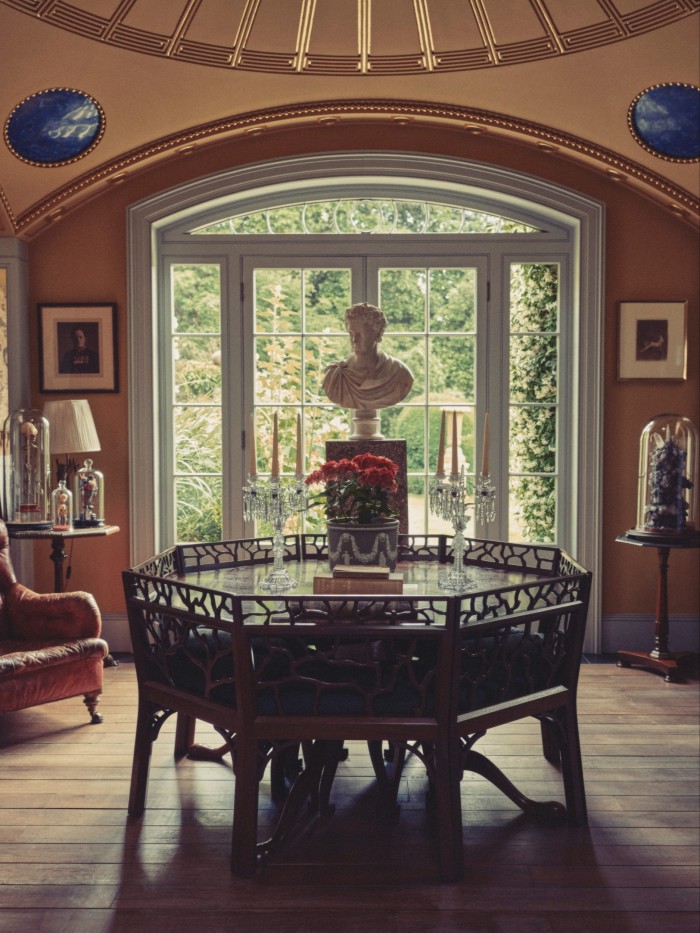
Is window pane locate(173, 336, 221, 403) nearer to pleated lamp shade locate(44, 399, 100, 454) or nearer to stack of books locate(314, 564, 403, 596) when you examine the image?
pleated lamp shade locate(44, 399, 100, 454)

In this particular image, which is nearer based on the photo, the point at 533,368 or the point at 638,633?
the point at 638,633

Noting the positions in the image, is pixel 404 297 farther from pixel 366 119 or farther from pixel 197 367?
pixel 197 367

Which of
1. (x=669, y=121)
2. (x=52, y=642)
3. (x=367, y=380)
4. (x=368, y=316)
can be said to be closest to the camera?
(x=52, y=642)

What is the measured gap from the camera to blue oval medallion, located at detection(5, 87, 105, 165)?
4.44m

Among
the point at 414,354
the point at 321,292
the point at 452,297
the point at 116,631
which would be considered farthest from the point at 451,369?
the point at 116,631

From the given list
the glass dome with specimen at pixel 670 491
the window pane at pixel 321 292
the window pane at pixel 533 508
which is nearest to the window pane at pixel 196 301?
the window pane at pixel 321 292

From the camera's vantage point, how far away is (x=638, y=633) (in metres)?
5.20

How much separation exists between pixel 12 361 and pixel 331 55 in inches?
99.2

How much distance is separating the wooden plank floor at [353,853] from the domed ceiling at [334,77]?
3.13m

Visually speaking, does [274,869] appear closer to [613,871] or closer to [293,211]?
[613,871]

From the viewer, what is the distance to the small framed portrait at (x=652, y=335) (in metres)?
5.05

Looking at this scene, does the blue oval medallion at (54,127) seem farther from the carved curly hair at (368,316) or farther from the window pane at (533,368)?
the window pane at (533,368)

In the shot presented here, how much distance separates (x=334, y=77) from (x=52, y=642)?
329cm

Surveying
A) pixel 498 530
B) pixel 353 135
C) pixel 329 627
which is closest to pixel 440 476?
pixel 329 627
